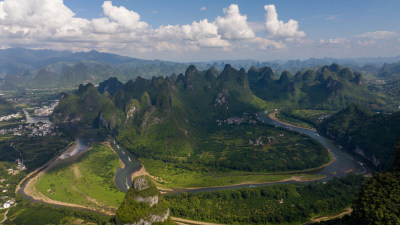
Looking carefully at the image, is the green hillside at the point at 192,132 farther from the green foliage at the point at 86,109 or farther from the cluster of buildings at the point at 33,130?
the cluster of buildings at the point at 33,130

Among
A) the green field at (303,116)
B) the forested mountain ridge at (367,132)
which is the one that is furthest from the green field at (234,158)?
the green field at (303,116)

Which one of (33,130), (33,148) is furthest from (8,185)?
(33,130)

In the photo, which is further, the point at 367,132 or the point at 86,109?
the point at 86,109

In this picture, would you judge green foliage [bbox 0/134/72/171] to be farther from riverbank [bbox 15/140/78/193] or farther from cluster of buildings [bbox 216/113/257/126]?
cluster of buildings [bbox 216/113/257/126]

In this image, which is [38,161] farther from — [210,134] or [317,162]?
[317,162]

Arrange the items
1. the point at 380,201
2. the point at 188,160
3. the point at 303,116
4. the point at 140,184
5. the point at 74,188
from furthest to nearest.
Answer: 1. the point at 303,116
2. the point at 188,160
3. the point at 74,188
4. the point at 140,184
5. the point at 380,201

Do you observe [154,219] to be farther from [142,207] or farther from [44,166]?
[44,166]
